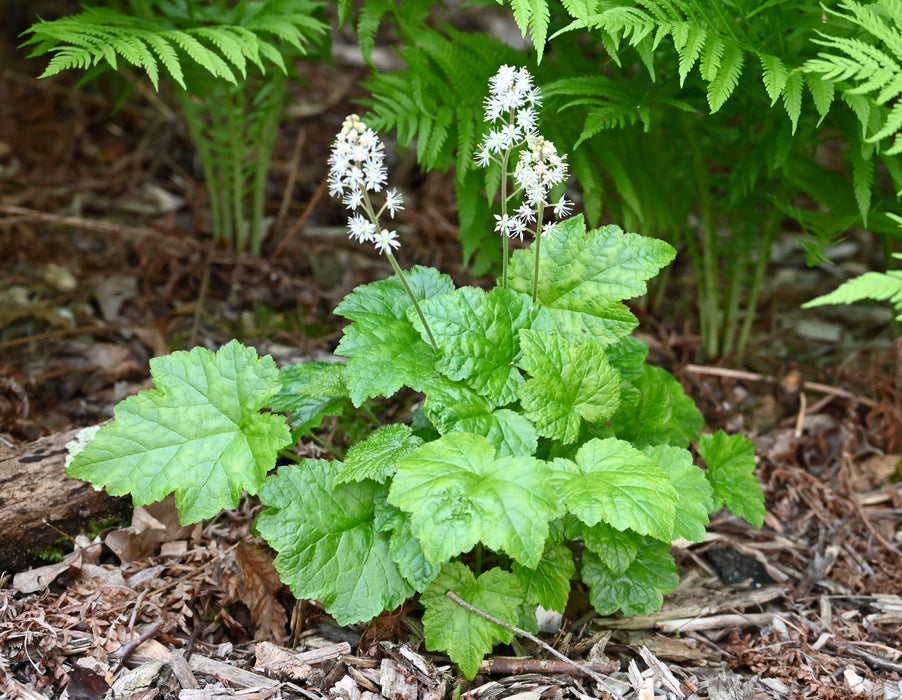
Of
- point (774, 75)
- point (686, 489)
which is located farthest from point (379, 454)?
point (774, 75)

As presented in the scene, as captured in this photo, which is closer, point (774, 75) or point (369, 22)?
point (774, 75)

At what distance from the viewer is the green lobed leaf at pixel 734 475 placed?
93.8 inches

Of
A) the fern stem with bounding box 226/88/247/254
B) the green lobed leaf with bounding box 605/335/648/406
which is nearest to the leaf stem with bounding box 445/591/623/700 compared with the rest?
the green lobed leaf with bounding box 605/335/648/406

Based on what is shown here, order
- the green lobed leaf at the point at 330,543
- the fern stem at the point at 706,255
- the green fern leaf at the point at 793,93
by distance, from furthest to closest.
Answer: the fern stem at the point at 706,255, the green fern leaf at the point at 793,93, the green lobed leaf at the point at 330,543

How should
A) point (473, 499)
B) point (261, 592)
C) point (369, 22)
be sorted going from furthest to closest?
point (369, 22) → point (261, 592) → point (473, 499)

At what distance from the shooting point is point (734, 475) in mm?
2455

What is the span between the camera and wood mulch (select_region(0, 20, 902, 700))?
213cm

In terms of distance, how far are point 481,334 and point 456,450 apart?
370 millimetres

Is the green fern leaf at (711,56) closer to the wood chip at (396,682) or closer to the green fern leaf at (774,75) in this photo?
the green fern leaf at (774,75)

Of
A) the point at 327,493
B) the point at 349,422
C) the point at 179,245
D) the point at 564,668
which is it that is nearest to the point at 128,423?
the point at 327,493

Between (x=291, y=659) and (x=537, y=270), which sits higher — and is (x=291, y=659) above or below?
below

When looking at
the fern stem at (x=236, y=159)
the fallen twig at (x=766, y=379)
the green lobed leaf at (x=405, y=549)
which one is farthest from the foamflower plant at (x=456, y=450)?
the fern stem at (x=236, y=159)

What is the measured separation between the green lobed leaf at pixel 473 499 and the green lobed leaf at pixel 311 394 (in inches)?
17.8

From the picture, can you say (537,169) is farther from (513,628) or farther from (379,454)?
(513,628)
